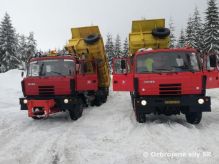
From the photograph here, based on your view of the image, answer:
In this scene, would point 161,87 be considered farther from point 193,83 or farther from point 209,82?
point 209,82

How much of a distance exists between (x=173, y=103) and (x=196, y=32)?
45181 mm

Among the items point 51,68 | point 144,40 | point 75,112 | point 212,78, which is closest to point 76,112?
point 75,112

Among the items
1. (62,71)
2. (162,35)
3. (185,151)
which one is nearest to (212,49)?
(162,35)

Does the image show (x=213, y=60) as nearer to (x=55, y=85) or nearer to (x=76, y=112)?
(x=76, y=112)

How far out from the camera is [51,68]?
41.7ft

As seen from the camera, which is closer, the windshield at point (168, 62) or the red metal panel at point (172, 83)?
the red metal panel at point (172, 83)

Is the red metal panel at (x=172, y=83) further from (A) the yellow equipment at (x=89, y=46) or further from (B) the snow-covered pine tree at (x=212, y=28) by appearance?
(B) the snow-covered pine tree at (x=212, y=28)

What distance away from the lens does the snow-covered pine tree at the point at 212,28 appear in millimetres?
45688

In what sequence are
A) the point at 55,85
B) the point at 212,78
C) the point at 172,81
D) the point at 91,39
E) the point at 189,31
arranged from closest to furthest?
the point at 172,81 < the point at 212,78 < the point at 55,85 < the point at 91,39 < the point at 189,31

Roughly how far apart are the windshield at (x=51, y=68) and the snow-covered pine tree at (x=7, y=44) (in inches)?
1620

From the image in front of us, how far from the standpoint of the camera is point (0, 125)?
11.4 meters

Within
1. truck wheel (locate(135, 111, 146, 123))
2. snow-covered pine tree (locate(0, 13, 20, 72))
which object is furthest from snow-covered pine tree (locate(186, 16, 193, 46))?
truck wheel (locate(135, 111, 146, 123))

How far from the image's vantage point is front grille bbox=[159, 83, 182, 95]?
10.4m

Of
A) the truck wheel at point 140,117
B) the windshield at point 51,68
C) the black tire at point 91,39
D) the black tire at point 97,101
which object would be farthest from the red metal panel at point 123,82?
the black tire at point 97,101
